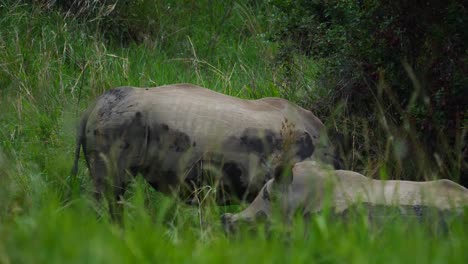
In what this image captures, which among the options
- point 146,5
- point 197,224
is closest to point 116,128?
point 197,224

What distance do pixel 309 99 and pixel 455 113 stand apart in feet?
4.95

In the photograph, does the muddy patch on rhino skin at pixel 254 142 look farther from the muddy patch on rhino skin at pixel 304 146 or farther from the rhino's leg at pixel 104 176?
the rhino's leg at pixel 104 176

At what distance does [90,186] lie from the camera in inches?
218

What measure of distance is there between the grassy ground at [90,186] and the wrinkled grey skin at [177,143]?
0.20 m

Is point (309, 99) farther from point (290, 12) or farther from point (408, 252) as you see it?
point (408, 252)

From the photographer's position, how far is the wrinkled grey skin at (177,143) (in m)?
5.28

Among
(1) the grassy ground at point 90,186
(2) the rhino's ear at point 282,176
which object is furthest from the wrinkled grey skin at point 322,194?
(1) the grassy ground at point 90,186

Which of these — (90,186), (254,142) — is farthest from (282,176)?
(90,186)

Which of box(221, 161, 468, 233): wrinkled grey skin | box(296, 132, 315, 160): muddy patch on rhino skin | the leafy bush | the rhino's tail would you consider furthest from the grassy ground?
the leafy bush

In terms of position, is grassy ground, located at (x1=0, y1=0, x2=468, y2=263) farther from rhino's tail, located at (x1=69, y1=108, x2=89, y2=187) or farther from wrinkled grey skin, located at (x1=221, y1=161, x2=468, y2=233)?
wrinkled grey skin, located at (x1=221, y1=161, x2=468, y2=233)

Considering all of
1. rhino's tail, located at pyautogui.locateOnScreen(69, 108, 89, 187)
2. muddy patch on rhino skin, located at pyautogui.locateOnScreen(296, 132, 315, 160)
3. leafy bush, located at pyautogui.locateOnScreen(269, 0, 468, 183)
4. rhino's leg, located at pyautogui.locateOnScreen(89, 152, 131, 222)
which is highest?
leafy bush, located at pyautogui.locateOnScreen(269, 0, 468, 183)

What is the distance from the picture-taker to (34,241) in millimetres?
2838

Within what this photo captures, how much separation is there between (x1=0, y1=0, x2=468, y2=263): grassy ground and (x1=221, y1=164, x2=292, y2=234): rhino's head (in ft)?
0.52

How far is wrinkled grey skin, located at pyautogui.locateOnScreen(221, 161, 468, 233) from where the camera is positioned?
4.14m
